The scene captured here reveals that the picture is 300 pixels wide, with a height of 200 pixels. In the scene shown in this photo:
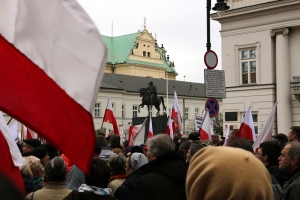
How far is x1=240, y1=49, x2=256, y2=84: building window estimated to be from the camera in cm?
3139

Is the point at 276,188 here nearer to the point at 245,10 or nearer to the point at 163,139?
the point at 163,139

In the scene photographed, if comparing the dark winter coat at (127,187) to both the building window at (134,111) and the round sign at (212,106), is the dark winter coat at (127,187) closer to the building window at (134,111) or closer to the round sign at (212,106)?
the round sign at (212,106)

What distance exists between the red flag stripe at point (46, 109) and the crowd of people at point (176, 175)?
636 millimetres

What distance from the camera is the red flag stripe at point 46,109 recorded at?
2.88 m

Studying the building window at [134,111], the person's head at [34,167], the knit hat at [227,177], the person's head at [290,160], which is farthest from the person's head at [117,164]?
the building window at [134,111]

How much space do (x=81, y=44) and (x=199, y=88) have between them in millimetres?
93971

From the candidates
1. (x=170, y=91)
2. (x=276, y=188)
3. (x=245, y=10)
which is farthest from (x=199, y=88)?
(x=276, y=188)

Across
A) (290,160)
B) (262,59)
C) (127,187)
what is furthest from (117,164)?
(262,59)

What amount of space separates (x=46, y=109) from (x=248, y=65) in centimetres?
2935

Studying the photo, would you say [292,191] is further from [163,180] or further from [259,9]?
[259,9]

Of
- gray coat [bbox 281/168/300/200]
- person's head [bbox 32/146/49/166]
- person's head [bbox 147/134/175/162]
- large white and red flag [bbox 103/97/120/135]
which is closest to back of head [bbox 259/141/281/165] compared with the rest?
gray coat [bbox 281/168/300/200]

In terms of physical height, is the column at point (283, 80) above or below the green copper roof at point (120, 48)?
below

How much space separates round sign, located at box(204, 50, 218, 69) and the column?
16.9 meters

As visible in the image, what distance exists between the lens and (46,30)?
300 centimetres
